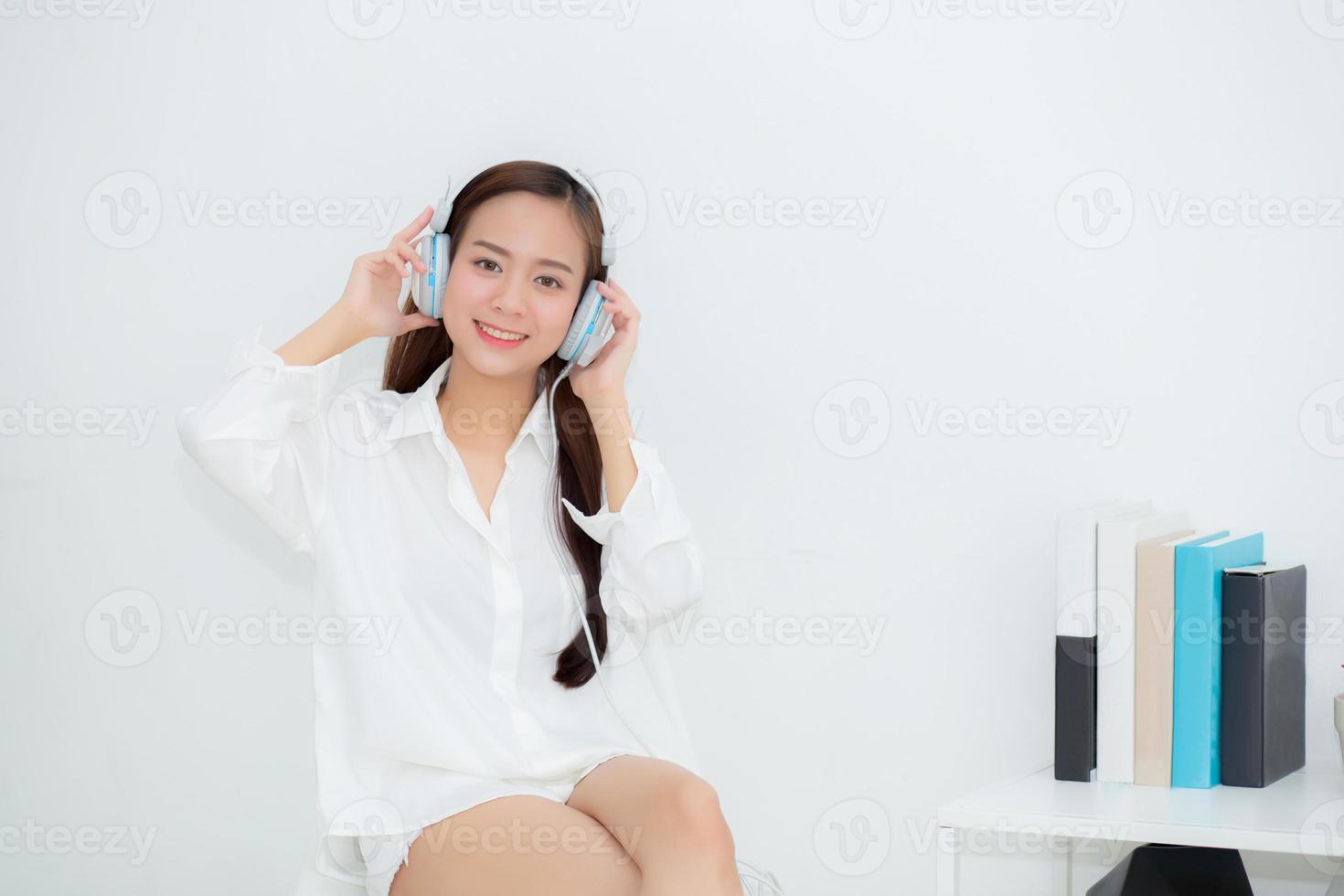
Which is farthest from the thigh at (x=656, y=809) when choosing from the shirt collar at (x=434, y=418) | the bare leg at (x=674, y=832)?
the shirt collar at (x=434, y=418)

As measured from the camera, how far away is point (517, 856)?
1420mm

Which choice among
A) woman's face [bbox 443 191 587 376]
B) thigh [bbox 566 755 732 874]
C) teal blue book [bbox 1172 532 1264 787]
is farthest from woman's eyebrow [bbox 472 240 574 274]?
teal blue book [bbox 1172 532 1264 787]

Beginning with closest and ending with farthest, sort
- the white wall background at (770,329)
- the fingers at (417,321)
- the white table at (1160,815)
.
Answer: the white table at (1160,815)
the fingers at (417,321)
the white wall background at (770,329)

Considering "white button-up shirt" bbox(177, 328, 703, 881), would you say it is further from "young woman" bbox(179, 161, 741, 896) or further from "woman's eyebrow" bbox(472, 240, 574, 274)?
"woman's eyebrow" bbox(472, 240, 574, 274)

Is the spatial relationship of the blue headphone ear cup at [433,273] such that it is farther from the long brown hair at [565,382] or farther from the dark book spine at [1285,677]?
the dark book spine at [1285,677]

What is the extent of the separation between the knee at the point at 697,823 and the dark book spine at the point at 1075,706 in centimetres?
54

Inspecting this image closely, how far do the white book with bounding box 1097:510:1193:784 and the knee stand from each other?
1.94 feet

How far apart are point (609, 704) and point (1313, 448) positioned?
1.08 m

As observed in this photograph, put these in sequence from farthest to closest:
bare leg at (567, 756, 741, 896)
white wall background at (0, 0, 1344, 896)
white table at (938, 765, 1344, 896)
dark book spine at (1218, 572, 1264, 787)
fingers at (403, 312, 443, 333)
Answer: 1. white wall background at (0, 0, 1344, 896)
2. fingers at (403, 312, 443, 333)
3. dark book spine at (1218, 572, 1264, 787)
4. white table at (938, 765, 1344, 896)
5. bare leg at (567, 756, 741, 896)

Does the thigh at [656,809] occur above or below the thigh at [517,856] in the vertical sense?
above

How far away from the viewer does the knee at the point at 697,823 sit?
136 cm

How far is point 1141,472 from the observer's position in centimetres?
189

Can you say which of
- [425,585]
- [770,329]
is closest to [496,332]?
[425,585]

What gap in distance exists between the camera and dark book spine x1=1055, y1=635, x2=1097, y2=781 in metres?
1.68
